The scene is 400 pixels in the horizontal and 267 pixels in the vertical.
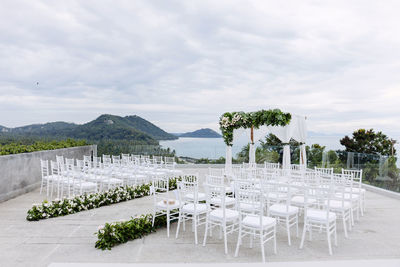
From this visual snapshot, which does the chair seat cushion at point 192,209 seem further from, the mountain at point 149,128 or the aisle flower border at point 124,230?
the mountain at point 149,128

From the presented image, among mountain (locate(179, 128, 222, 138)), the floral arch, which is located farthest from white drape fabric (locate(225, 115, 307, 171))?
mountain (locate(179, 128, 222, 138))

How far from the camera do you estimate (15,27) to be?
342 inches

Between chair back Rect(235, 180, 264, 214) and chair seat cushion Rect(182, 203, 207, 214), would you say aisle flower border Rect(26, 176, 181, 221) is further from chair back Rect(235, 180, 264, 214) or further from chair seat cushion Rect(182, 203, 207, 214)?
chair back Rect(235, 180, 264, 214)

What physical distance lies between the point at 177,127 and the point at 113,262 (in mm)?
19207

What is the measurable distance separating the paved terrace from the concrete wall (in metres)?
1.90

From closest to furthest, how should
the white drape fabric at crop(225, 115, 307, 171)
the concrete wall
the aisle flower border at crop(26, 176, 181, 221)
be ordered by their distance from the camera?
the aisle flower border at crop(26, 176, 181, 221) < the concrete wall < the white drape fabric at crop(225, 115, 307, 171)

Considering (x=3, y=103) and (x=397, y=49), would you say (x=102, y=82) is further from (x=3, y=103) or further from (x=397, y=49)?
(x=397, y=49)

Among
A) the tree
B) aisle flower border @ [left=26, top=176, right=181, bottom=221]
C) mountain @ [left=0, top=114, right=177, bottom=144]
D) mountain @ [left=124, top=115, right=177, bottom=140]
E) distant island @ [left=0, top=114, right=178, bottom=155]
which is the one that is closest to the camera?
aisle flower border @ [left=26, top=176, right=181, bottom=221]

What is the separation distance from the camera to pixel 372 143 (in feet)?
53.9

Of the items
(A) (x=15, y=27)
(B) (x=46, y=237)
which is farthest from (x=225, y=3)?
(B) (x=46, y=237)

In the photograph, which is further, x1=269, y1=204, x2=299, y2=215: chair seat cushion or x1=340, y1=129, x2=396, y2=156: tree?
x1=340, y1=129, x2=396, y2=156: tree

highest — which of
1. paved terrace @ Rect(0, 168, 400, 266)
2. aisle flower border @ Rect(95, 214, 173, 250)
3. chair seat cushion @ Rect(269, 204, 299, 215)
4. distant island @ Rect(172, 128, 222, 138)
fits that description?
distant island @ Rect(172, 128, 222, 138)

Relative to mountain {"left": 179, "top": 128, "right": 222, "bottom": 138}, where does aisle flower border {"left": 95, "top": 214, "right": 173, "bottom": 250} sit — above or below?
below

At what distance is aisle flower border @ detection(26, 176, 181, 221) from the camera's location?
4.92 m
